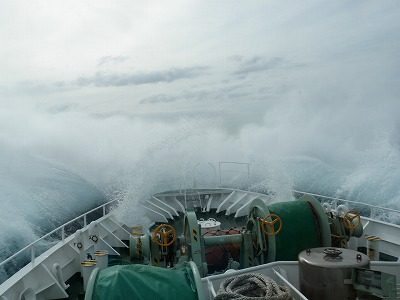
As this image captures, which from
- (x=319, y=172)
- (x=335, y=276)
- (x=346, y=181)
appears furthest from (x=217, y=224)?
(x=319, y=172)

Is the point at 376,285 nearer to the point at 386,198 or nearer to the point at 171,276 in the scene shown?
the point at 171,276

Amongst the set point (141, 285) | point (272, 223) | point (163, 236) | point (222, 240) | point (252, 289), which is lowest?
point (222, 240)

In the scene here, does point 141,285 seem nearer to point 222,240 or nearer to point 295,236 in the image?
point 222,240

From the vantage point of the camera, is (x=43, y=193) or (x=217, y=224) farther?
(x=43, y=193)

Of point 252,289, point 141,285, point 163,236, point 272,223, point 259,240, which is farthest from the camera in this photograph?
point 163,236

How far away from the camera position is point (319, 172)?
38531 mm

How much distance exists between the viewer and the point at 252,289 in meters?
3.83

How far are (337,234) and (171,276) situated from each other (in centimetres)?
400

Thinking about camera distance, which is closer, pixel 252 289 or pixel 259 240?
pixel 252 289

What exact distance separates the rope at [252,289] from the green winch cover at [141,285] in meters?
0.40

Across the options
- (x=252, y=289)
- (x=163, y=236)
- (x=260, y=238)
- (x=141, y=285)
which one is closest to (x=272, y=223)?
(x=260, y=238)

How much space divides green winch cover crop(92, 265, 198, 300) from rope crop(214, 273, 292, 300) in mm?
398

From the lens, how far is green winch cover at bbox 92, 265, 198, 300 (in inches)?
131

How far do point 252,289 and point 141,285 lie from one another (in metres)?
1.17
